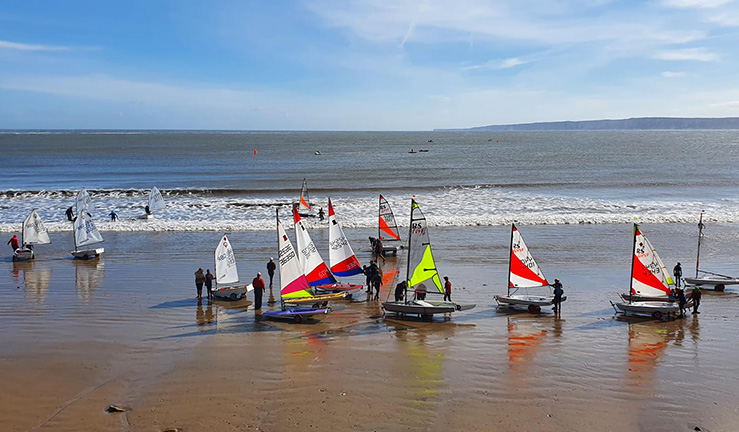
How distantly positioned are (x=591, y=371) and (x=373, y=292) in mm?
8407

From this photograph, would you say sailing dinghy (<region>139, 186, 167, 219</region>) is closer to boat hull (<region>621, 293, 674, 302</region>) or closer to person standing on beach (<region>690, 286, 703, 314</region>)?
boat hull (<region>621, 293, 674, 302</region>)

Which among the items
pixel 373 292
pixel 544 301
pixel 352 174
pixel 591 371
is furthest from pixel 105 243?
pixel 352 174

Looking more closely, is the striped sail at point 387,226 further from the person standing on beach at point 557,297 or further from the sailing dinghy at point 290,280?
the person standing on beach at point 557,297

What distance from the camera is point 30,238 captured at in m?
24.3

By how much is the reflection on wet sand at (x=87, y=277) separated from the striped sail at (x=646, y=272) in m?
16.6

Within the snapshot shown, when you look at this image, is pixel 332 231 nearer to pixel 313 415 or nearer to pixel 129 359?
pixel 129 359

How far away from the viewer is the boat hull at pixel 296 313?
15234 mm

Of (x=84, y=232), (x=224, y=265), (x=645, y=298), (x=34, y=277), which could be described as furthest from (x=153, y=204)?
(x=645, y=298)

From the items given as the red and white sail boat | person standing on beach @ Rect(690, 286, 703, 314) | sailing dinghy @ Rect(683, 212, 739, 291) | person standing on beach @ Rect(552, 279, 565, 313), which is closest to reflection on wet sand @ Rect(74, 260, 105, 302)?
person standing on beach @ Rect(552, 279, 565, 313)

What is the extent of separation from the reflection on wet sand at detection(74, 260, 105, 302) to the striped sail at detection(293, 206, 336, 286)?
670 centimetres

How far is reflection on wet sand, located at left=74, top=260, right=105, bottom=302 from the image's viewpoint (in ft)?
59.2

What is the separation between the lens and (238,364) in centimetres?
1198

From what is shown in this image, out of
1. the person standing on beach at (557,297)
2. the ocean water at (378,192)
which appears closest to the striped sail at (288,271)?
the person standing on beach at (557,297)

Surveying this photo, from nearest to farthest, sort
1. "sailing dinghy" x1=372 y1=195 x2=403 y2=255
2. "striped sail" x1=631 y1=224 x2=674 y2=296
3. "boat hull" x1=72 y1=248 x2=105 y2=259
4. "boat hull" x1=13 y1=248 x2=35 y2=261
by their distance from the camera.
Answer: "striped sail" x1=631 y1=224 x2=674 y2=296 → "boat hull" x1=13 y1=248 x2=35 y2=261 → "boat hull" x1=72 y1=248 x2=105 y2=259 → "sailing dinghy" x1=372 y1=195 x2=403 y2=255
